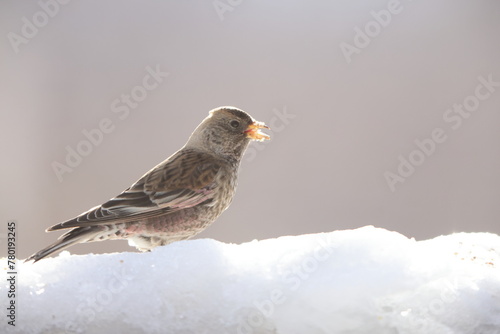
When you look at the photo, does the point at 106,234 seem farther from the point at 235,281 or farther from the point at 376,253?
the point at 376,253

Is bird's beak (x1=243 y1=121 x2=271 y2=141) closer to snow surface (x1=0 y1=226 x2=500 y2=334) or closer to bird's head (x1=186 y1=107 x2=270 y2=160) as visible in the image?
bird's head (x1=186 y1=107 x2=270 y2=160)

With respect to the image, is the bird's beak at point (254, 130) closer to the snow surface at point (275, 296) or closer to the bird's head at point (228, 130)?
the bird's head at point (228, 130)

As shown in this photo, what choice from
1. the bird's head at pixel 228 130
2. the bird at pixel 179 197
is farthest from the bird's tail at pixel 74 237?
the bird's head at pixel 228 130

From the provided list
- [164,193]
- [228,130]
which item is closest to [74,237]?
[164,193]

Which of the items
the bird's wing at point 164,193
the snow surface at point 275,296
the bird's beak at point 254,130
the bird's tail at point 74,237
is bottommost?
the snow surface at point 275,296

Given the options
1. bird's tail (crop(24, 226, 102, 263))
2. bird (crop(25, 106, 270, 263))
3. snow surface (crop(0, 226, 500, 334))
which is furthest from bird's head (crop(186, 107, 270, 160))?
snow surface (crop(0, 226, 500, 334))

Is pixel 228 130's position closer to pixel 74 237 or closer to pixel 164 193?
pixel 164 193

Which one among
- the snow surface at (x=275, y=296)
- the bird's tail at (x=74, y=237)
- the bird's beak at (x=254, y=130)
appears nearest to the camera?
the snow surface at (x=275, y=296)
